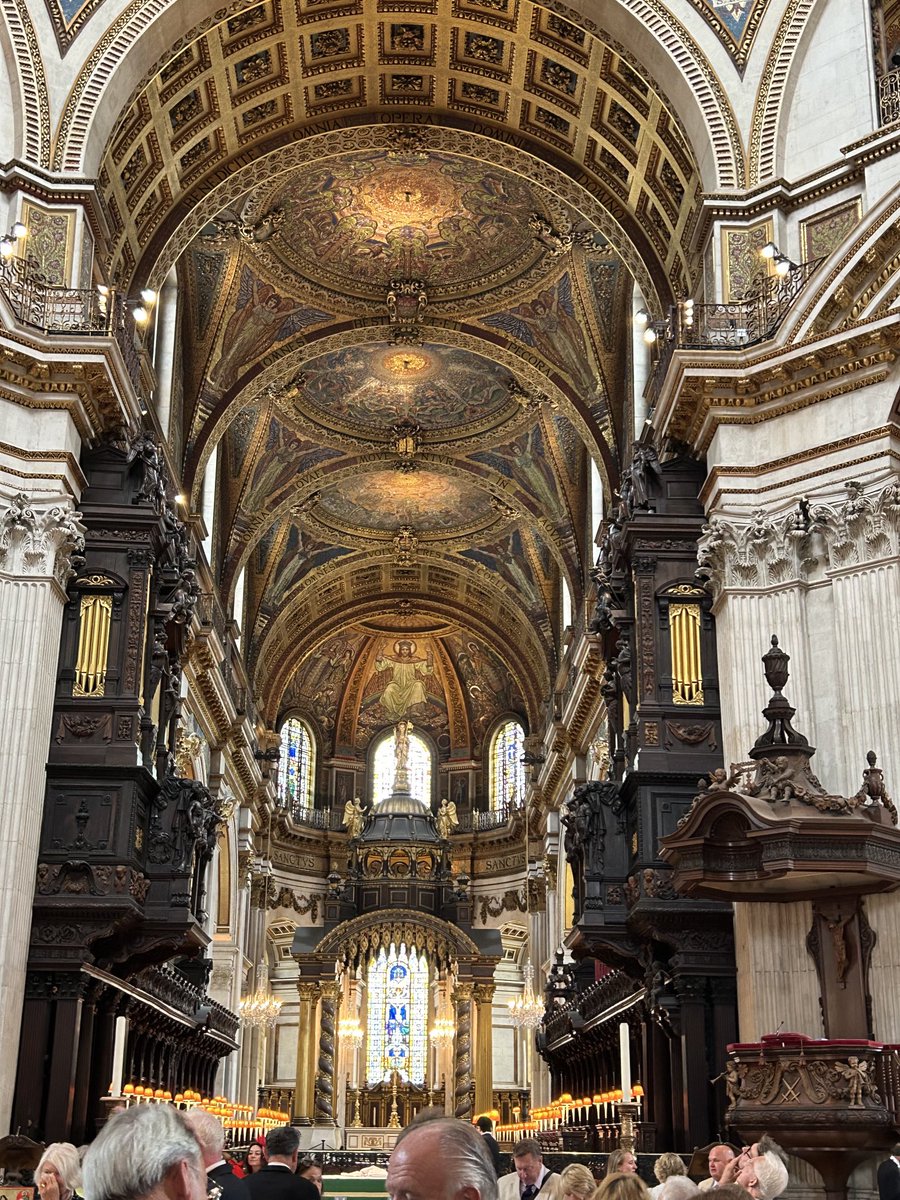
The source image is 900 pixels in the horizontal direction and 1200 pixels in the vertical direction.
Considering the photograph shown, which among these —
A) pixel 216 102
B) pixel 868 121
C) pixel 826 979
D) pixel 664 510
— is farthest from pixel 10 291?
pixel 826 979

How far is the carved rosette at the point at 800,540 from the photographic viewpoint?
15.7 metres

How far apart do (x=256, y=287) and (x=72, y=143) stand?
9.02 meters

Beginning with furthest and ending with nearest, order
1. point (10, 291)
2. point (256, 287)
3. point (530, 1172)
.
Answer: point (256, 287) < point (10, 291) < point (530, 1172)

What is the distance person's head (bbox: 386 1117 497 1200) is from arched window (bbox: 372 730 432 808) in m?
42.0

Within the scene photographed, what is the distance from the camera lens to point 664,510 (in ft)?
61.1

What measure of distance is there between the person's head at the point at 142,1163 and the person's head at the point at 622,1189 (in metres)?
1.97

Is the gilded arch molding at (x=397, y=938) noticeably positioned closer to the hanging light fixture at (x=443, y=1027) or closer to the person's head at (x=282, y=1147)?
the hanging light fixture at (x=443, y=1027)

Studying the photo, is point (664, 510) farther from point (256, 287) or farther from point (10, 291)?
point (256, 287)

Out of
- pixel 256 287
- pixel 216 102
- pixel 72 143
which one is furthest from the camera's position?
pixel 256 287

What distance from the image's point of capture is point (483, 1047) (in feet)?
127

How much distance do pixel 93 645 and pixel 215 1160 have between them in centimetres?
1210

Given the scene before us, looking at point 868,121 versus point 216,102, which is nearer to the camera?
point 868,121

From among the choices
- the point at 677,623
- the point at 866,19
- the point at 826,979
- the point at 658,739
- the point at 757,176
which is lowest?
the point at 826,979

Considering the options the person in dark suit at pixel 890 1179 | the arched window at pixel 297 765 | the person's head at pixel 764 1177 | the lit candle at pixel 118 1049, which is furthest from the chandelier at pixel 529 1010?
the person's head at pixel 764 1177
